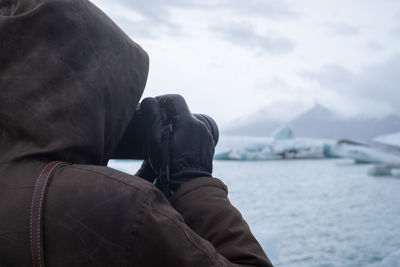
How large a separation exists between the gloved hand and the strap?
0.18m

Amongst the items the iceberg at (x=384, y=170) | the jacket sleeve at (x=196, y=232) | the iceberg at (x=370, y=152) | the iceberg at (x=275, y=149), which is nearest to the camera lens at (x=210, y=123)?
the jacket sleeve at (x=196, y=232)

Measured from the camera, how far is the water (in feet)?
12.2

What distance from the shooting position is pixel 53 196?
16.5 inches

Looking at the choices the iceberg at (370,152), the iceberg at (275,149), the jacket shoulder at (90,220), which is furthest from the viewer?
the iceberg at (275,149)

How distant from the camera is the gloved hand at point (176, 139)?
0.56 m

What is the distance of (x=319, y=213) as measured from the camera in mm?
6027

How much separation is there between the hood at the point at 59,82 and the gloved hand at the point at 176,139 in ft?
0.19

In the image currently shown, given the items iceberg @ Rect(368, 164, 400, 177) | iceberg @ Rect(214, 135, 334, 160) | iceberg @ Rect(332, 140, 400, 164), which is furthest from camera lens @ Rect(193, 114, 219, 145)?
iceberg @ Rect(332, 140, 400, 164)

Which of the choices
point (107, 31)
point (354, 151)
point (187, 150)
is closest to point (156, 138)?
point (187, 150)

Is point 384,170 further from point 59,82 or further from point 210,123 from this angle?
point 59,82

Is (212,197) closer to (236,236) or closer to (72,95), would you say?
(236,236)

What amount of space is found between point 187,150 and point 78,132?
0.15 metres

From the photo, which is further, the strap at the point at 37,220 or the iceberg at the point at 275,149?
the iceberg at the point at 275,149

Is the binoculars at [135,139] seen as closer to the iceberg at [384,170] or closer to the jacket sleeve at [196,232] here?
the jacket sleeve at [196,232]
